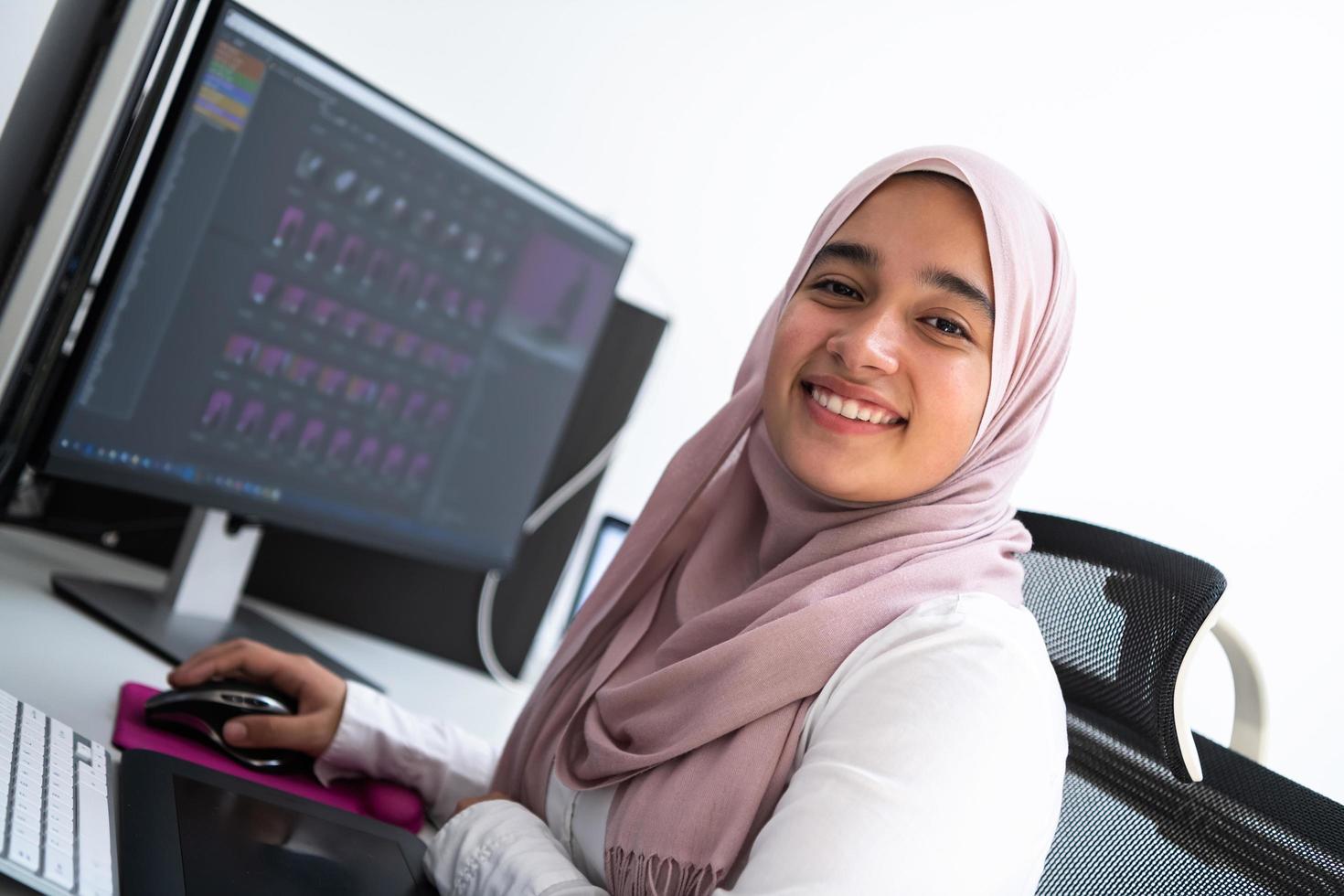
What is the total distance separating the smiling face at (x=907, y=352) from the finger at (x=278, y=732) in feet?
1.60

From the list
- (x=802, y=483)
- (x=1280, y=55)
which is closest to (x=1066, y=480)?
(x=1280, y=55)

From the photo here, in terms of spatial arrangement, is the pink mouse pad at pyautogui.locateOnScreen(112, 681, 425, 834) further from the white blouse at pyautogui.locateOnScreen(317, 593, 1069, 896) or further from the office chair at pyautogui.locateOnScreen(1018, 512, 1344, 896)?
the office chair at pyautogui.locateOnScreen(1018, 512, 1344, 896)

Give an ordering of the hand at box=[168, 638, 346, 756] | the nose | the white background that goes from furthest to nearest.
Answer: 1. the white background
2. the hand at box=[168, 638, 346, 756]
3. the nose

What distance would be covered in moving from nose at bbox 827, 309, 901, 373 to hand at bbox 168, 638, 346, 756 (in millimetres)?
553

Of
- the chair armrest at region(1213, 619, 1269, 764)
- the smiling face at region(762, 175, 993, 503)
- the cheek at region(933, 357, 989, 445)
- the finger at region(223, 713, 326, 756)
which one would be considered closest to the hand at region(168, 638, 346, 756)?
the finger at region(223, 713, 326, 756)

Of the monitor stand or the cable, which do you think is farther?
the cable

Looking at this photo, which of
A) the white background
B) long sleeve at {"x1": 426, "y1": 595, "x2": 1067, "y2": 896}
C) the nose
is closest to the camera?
long sleeve at {"x1": 426, "y1": 595, "x2": 1067, "y2": 896}

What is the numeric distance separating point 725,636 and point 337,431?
605 millimetres

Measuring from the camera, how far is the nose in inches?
35.9

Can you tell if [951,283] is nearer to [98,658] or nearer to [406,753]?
[406,753]

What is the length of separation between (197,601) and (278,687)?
1.01 ft

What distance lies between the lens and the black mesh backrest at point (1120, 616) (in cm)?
88

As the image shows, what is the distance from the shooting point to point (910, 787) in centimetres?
70

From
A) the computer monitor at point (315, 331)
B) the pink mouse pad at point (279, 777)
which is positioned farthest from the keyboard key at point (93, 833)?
the computer monitor at point (315, 331)
